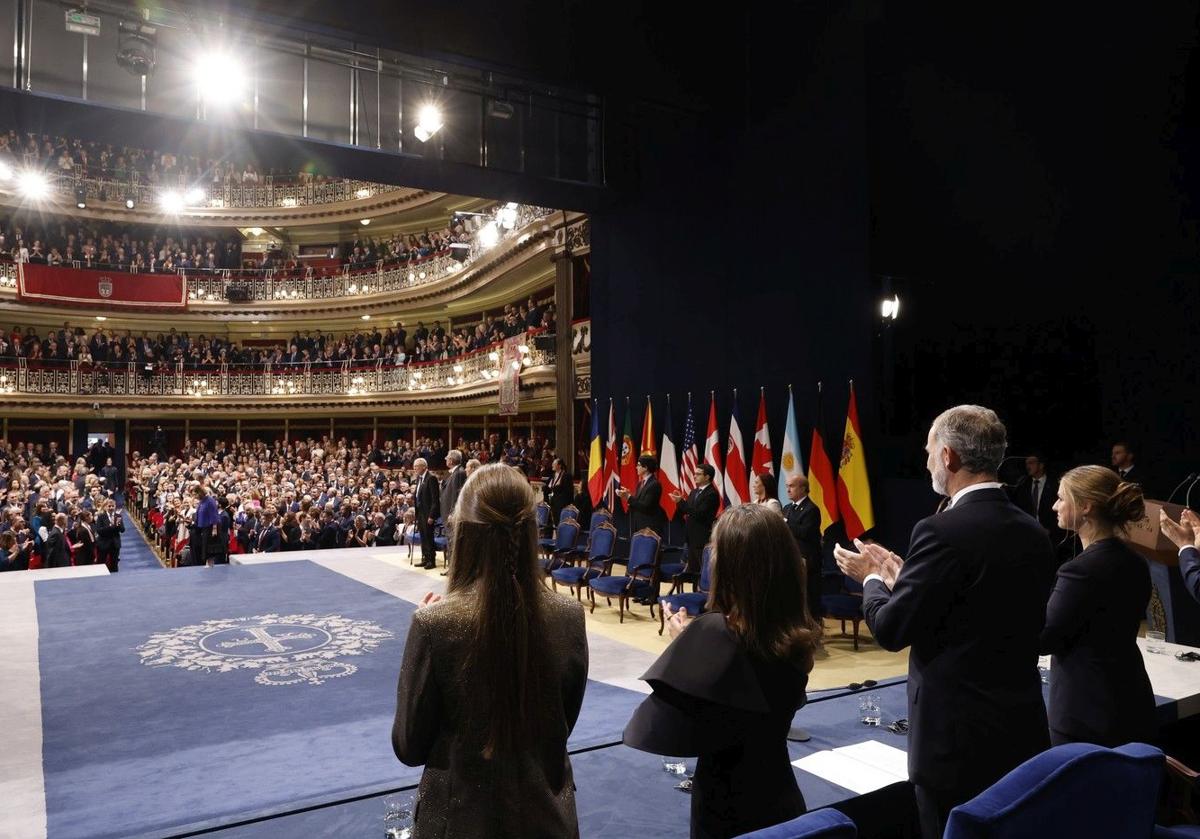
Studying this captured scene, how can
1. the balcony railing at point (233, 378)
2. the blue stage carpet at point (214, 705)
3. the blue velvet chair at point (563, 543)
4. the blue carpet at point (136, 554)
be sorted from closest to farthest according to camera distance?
1. the blue stage carpet at point (214, 705)
2. the blue velvet chair at point (563, 543)
3. the blue carpet at point (136, 554)
4. the balcony railing at point (233, 378)

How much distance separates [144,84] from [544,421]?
39.5 feet

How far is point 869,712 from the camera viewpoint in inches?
142

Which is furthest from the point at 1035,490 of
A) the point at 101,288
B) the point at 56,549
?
the point at 101,288

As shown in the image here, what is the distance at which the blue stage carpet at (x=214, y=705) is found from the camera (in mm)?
3867

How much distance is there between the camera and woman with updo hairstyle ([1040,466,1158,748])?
7.98 feet

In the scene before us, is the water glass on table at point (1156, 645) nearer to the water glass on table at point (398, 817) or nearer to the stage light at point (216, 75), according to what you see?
the water glass on table at point (398, 817)

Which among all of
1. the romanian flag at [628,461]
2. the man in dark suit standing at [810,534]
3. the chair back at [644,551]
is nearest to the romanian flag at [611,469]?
the romanian flag at [628,461]

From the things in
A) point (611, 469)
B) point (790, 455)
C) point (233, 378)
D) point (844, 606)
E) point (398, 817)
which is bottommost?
point (844, 606)

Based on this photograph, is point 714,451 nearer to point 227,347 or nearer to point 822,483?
point 822,483

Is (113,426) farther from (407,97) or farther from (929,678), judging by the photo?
(929,678)

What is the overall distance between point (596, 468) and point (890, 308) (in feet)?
15.9

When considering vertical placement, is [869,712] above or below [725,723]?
below

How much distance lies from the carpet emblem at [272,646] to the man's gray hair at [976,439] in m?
4.99

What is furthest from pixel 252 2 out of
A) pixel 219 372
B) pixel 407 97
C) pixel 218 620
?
pixel 219 372
